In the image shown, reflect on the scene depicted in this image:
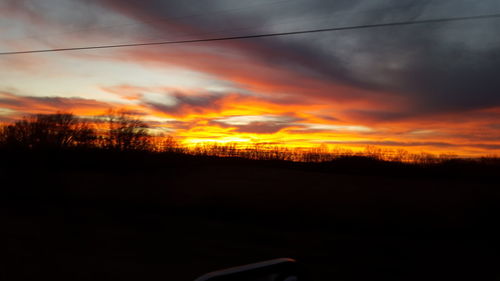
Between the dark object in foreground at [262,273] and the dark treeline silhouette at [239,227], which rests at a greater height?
the dark object in foreground at [262,273]

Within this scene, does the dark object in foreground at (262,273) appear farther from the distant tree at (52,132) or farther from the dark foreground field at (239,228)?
the distant tree at (52,132)

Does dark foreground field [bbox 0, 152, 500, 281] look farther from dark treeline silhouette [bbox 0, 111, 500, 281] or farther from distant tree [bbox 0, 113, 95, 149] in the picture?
distant tree [bbox 0, 113, 95, 149]

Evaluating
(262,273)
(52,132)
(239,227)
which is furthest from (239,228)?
(52,132)

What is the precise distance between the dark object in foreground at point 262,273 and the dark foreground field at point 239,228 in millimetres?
3834

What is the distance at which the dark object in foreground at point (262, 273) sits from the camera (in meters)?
1.55

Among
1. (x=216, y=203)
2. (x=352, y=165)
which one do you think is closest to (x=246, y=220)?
(x=216, y=203)

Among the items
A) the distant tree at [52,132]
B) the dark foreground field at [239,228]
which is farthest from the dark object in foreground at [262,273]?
the distant tree at [52,132]

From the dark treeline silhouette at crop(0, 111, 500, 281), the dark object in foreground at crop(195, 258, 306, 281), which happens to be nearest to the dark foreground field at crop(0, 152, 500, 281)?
the dark treeline silhouette at crop(0, 111, 500, 281)

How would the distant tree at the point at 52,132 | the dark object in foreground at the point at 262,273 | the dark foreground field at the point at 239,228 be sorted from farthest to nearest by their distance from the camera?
1. the distant tree at the point at 52,132
2. the dark foreground field at the point at 239,228
3. the dark object in foreground at the point at 262,273

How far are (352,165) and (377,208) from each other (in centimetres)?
2409

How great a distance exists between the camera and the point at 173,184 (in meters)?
18.5

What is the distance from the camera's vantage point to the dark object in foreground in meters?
1.55

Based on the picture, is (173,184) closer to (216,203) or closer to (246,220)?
(216,203)

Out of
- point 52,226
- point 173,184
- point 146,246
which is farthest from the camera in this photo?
point 173,184
